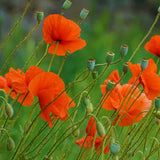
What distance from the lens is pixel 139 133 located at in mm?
791

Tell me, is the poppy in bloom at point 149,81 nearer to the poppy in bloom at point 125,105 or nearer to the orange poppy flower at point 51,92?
the poppy in bloom at point 125,105

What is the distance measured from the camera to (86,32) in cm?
205

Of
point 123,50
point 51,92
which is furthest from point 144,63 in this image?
point 51,92

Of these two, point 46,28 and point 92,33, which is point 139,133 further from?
Result: point 92,33

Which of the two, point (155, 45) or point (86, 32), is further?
point (86, 32)

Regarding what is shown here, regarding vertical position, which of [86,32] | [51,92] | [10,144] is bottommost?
[86,32]

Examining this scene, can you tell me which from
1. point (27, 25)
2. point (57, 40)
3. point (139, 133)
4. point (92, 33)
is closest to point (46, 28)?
point (57, 40)

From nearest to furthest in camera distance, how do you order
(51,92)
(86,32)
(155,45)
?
(51,92), (155,45), (86,32)

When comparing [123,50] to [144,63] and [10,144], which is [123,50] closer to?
[144,63]

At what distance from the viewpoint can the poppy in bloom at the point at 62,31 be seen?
27.8 inches

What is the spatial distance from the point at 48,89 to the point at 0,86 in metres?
0.15

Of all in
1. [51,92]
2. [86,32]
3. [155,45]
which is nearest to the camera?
[51,92]

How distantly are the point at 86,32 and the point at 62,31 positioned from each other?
4.41ft

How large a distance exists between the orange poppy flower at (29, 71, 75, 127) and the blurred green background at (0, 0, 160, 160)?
26 centimetres
